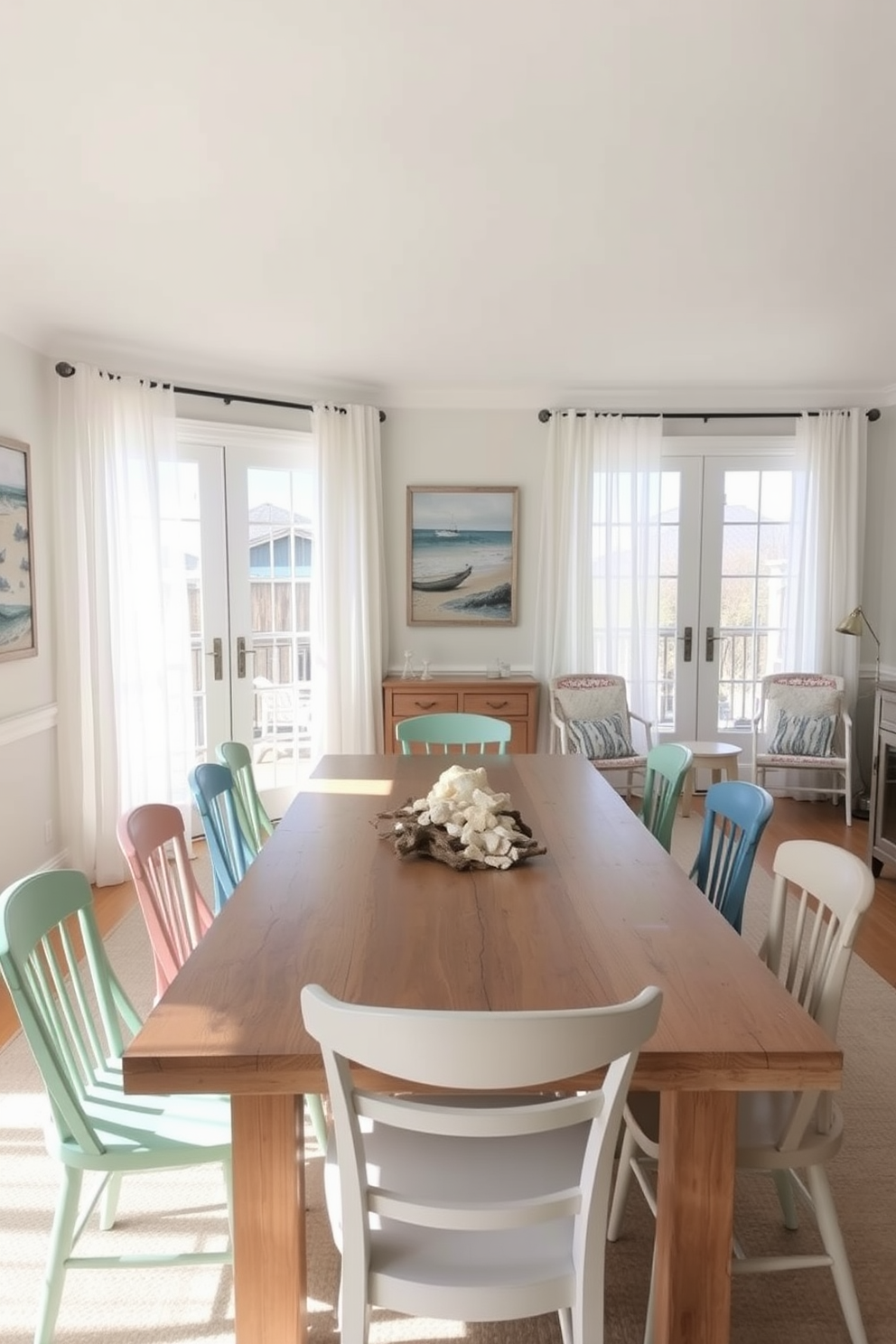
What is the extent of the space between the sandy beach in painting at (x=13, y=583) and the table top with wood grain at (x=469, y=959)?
2.09 m

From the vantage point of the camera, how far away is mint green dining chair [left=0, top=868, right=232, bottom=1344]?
1.53 metres

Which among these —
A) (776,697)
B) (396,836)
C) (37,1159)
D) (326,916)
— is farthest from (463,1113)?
(776,697)

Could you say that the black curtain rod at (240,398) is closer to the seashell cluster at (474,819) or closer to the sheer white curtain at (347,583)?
the sheer white curtain at (347,583)

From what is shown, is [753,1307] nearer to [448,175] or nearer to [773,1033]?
[773,1033]

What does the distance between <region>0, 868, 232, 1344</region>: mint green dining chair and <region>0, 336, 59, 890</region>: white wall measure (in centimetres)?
233

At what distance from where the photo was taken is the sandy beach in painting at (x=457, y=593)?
5.86 meters

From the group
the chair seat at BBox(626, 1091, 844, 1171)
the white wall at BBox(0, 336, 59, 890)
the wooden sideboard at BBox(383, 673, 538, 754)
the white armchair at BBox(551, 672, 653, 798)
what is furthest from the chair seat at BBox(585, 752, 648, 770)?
the chair seat at BBox(626, 1091, 844, 1171)

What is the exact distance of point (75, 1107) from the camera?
154 centimetres

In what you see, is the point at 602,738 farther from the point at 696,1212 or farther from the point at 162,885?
the point at 696,1212

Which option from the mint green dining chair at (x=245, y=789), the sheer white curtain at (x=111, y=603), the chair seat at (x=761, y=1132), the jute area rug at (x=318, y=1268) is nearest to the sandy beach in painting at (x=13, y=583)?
the sheer white curtain at (x=111, y=603)

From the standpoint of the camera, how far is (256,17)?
73.3 inches

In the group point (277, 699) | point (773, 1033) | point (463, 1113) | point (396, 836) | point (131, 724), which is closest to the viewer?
point (463, 1113)

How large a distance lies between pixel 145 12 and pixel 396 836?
6.21 feet

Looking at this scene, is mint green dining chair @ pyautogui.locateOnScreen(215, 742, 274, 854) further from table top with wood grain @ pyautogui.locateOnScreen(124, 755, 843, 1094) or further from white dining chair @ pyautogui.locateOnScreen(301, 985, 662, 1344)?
A: white dining chair @ pyautogui.locateOnScreen(301, 985, 662, 1344)
